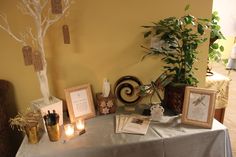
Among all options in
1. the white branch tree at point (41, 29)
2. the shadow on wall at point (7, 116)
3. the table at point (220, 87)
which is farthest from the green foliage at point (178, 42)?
the shadow on wall at point (7, 116)

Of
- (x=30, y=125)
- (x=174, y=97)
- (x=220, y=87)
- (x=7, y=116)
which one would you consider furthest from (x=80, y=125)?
(x=220, y=87)

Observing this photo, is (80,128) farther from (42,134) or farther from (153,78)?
(153,78)

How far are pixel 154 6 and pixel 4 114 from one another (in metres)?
1.31

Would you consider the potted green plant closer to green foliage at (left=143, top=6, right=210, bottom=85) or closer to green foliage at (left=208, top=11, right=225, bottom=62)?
green foliage at (left=143, top=6, right=210, bottom=85)

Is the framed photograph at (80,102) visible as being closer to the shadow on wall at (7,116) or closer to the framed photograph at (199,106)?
the shadow on wall at (7,116)

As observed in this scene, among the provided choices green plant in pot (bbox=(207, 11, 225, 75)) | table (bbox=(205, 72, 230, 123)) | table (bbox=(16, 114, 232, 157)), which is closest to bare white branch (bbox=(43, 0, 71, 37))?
table (bbox=(16, 114, 232, 157))

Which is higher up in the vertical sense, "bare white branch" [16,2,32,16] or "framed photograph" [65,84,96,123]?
"bare white branch" [16,2,32,16]

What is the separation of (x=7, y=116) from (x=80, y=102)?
0.53 meters

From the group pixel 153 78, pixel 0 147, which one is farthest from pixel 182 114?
pixel 0 147

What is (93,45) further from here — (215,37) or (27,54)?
(215,37)

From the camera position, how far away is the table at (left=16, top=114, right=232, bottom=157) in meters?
1.26

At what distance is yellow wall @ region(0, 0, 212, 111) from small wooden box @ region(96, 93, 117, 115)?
5.5 inches

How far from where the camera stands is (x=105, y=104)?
5.30ft

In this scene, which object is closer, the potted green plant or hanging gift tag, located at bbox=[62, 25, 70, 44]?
the potted green plant
